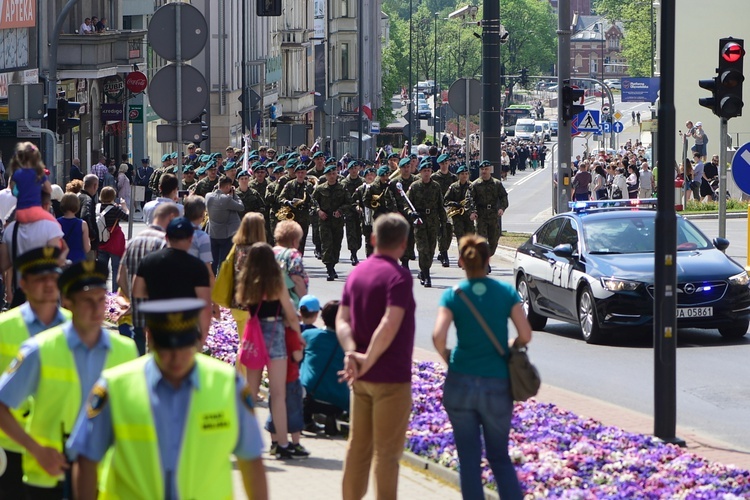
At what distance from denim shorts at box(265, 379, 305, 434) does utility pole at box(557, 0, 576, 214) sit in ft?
60.4

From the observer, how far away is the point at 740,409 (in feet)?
40.9

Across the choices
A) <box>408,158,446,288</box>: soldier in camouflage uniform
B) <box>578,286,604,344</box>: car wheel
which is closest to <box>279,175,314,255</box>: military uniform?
<box>408,158,446,288</box>: soldier in camouflage uniform

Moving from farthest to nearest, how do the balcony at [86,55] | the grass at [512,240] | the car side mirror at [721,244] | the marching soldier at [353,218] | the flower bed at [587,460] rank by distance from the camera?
the balcony at [86,55]
the grass at [512,240]
the marching soldier at [353,218]
the car side mirror at [721,244]
the flower bed at [587,460]

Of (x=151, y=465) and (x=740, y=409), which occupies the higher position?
(x=151, y=465)

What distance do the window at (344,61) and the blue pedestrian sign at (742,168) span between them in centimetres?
8436

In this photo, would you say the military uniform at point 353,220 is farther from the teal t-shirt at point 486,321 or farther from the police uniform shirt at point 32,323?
the police uniform shirt at point 32,323

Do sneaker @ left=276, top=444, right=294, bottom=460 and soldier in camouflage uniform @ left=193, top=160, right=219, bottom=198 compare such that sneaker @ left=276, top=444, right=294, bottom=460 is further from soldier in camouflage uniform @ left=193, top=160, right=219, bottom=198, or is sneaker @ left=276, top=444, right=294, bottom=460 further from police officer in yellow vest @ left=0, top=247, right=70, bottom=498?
soldier in camouflage uniform @ left=193, top=160, right=219, bottom=198

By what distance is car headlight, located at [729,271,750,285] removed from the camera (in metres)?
16.1

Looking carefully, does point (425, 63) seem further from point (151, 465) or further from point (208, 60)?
point (151, 465)

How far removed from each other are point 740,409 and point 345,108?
9044cm

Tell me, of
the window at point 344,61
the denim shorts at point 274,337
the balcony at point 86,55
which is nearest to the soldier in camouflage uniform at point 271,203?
the denim shorts at point 274,337

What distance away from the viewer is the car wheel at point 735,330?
53.6 ft

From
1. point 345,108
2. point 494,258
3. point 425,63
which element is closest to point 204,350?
point 494,258

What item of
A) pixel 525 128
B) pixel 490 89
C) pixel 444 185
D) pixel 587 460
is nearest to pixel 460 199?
pixel 444 185
